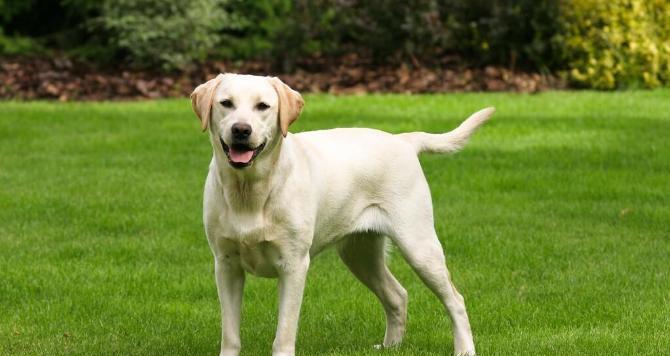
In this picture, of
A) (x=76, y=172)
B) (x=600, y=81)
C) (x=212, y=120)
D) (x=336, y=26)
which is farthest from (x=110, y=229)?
(x=336, y=26)

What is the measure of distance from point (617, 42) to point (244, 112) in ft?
35.3

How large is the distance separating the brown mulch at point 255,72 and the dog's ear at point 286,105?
9.95 m

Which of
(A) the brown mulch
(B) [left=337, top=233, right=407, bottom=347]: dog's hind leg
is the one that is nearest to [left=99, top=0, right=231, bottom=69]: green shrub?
(A) the brown mulch

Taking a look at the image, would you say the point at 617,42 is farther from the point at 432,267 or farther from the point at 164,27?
the point at 432,267

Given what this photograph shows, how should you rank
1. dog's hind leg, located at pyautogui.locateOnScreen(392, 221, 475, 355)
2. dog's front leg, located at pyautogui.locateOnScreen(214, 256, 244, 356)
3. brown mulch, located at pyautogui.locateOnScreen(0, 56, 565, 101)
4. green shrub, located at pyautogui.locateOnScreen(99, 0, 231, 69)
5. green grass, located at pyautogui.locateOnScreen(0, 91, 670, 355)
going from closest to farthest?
1. dog's front leg, located at pyautogui.locateOnScreen(214, 256, 244, 356)
2. dog's hind leg, located at pyautogui.locateOnScreen(392, 221, 475, 355)
3. green grass, located at pyautogui.locateOnScreen(0, 91, 670, 355)
4. brown mulch, located at pyautogui.locateOnScreen(0, 56, 565, 101)
5. green shrub, located at pyautogui.locateOnScreen(99, 0, 231, 69)

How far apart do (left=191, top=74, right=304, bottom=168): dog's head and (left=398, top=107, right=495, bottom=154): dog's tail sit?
1007mm

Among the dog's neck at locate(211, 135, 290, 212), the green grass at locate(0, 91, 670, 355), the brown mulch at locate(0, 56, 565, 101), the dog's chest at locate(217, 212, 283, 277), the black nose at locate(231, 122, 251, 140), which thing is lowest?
the brown mulch at locate(0, 56, 565, 101)

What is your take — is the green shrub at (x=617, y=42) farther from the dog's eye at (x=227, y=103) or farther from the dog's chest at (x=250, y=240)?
the dog's eye at (x=227, y=103)

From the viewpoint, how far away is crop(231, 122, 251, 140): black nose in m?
5.06

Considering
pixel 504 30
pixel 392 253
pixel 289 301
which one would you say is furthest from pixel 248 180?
pixel 504 30

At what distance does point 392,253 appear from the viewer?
823cm

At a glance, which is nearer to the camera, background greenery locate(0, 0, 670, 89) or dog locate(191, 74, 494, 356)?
dog locate(191, 74, 494, 356)

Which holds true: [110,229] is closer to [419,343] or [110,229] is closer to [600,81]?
[419,343]

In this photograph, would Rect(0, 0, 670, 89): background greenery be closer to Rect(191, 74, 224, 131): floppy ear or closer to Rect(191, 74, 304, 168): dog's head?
Rect(191, 74, 304, 168): dog's head
